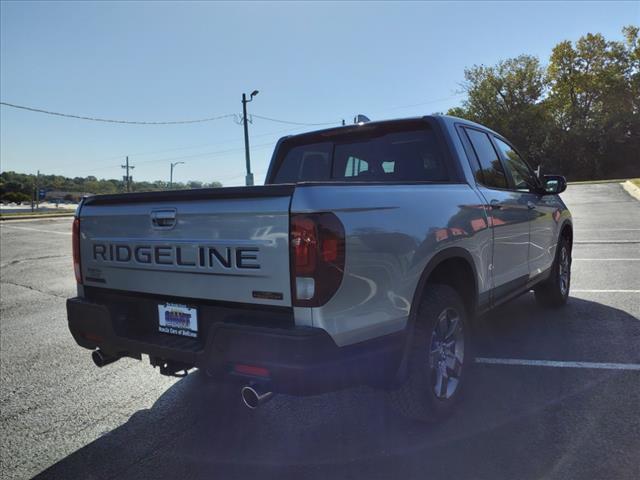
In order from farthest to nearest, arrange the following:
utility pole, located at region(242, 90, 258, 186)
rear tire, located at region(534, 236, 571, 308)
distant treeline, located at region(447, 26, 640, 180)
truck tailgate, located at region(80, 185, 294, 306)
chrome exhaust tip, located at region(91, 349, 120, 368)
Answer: distant treeline, located at region(447, 26, 640, 180), utility pole, located at region(242, 90, 258, 186), rear tire, located at region(534, 236, 571, 308), chrome exhaust tip, located at region(91, 349, 120, 368), truck tailgate, located at region(80, 185, 294, 306)

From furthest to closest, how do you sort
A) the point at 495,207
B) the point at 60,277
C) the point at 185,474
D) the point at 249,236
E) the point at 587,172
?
the point at 587,172 < the point at 60,277 < the point at 495,207 < the point at 185,474 < the point at 249,236

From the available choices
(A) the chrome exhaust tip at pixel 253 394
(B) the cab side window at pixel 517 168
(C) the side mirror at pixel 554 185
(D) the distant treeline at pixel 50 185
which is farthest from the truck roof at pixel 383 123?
(D) the distant treeline at pixel 50 185

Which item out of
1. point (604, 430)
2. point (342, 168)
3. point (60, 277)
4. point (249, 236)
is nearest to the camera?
point (249, 236)

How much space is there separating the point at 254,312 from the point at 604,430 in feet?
6.75

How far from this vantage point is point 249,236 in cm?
236

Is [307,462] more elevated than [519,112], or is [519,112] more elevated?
[519,112]

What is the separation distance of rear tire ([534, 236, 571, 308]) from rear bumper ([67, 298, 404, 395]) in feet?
11.5

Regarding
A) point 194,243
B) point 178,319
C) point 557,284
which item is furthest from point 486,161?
point 178,319

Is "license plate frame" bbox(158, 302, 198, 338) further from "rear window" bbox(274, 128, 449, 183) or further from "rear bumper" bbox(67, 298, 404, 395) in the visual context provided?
"rear window" bbox(274, 128, 449, 183)

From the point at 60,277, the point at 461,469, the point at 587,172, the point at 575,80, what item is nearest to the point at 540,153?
the point at 587,172

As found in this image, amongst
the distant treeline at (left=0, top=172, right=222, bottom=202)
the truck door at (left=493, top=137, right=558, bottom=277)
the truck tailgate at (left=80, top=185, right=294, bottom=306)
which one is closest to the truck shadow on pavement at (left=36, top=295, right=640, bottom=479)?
the truck tailgate at (left=80, top=185, right=294, bottom=306)

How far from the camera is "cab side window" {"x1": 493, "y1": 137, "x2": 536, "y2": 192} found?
4.48 m

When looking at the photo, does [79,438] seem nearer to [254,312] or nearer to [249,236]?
[254,312]

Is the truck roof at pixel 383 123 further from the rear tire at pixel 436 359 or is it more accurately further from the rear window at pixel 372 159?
the rear tire at pixel 436 359
